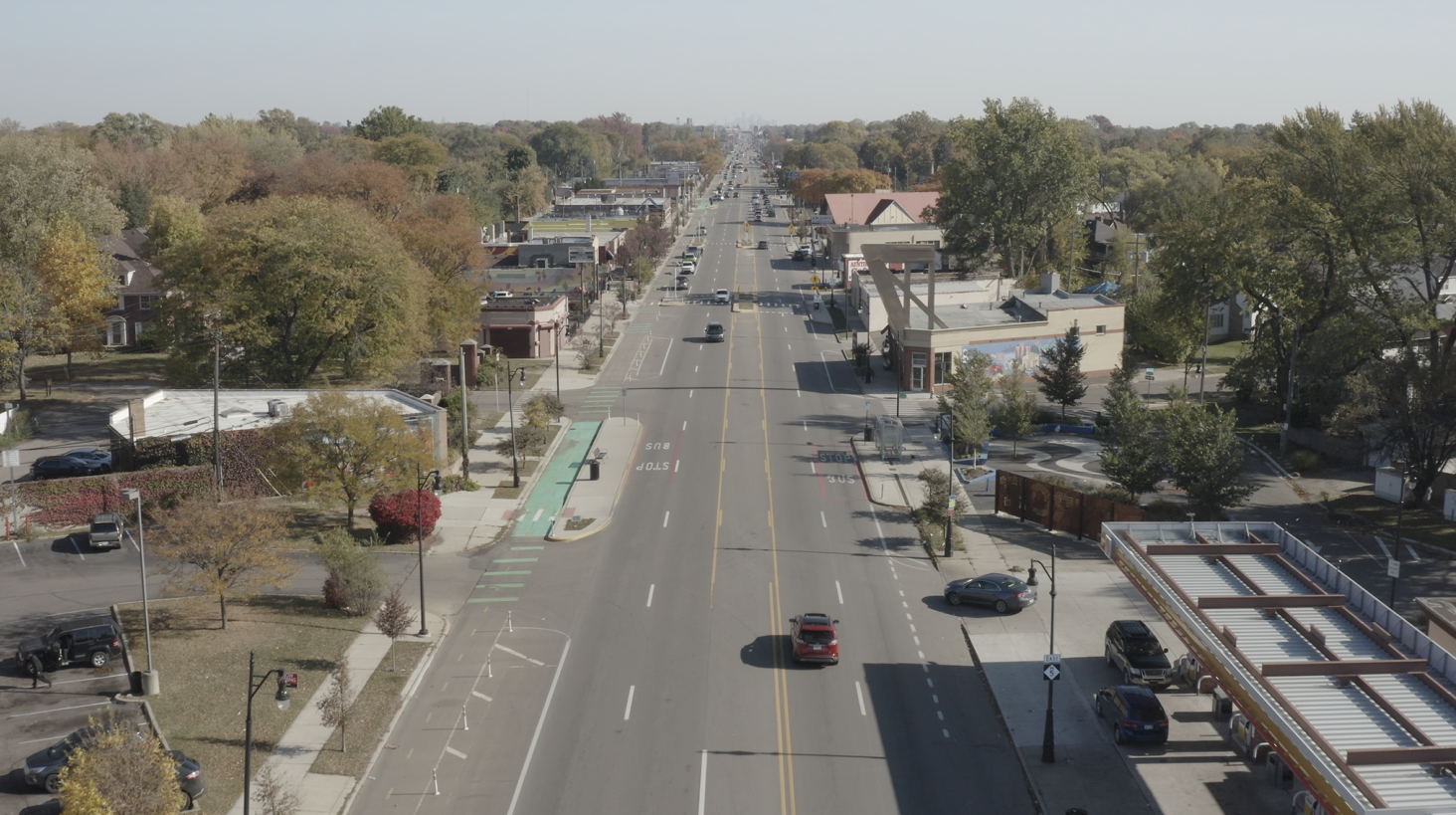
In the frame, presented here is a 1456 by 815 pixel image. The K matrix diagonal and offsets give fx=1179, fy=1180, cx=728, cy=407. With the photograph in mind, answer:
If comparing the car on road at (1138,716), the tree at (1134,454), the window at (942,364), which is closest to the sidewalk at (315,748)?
the car on road at (1138,716)

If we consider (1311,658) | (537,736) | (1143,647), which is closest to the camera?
(1311,658)

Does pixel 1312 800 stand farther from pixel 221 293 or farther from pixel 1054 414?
Result: pixel 221 293

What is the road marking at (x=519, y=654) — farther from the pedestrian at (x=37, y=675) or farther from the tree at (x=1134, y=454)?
the tree at (x=1134, y=454)

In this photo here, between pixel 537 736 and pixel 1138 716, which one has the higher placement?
pixel 1138 716

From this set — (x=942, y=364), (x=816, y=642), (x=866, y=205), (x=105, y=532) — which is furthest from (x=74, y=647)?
(x=866, y=205)

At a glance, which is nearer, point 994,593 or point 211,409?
point 994,593

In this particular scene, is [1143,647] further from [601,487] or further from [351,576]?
[601,487]
